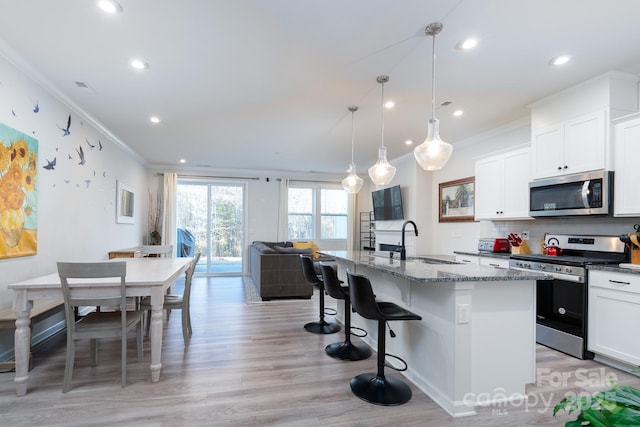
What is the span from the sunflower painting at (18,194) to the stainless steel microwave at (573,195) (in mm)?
5245

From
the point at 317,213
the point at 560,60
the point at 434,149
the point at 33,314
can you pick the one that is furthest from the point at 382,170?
the point at 317,213

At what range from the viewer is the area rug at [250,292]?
5316 mm

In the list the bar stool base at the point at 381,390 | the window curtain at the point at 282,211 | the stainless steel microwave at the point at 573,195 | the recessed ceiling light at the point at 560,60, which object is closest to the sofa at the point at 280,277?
the window curtain at the point at 282,211

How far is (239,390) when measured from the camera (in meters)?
2.43

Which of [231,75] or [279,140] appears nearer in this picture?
[231,75]

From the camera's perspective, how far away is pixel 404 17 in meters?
2.24

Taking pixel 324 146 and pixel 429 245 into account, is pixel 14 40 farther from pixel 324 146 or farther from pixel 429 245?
pixel 429 245

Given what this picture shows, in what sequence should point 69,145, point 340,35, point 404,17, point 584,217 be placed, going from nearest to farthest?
point 404,17, point 340,35, point 584,217, point 69,145

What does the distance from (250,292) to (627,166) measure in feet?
17.5

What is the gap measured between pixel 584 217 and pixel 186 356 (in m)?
4.34

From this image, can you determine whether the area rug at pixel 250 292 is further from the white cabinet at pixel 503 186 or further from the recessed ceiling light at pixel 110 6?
the recessed ceiling light at pixel 110 6

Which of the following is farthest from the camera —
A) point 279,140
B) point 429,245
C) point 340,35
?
point 429,245

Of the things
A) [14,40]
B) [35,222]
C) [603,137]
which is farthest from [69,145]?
[603,137]

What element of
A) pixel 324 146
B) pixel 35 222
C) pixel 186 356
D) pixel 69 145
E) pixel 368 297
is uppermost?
pixel 324 146
